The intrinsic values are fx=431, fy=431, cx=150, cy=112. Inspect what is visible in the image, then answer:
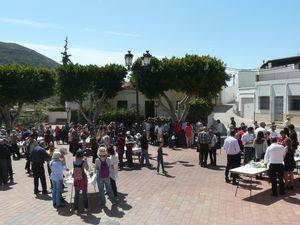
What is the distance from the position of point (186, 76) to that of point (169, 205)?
1704 cm

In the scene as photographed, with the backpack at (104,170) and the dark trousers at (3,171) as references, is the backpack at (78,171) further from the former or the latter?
the dark trousers at (3,171)

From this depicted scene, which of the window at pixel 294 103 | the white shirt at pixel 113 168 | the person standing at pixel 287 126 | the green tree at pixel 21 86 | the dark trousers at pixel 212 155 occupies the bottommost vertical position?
the dark trousers at pixel 212 155

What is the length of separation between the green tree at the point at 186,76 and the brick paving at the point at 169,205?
1290 cm

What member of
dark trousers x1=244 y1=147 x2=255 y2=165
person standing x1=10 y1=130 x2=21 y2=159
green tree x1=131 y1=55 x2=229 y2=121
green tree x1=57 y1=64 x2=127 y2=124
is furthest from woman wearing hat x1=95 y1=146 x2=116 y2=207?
green tree x1=57 y1=64 x2=127 y2=124

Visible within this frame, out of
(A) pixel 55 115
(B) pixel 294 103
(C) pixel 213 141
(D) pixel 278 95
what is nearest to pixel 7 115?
(A) pixel 55 115

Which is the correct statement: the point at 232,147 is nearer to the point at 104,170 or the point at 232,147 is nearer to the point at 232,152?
the point at 232,152

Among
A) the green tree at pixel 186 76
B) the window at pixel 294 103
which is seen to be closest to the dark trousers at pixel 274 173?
the green tree at pixel 186 76

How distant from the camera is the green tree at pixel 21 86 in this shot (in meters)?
34.8

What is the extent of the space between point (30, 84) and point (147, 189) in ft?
79.4

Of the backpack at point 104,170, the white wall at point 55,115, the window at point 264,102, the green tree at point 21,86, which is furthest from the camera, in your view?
the white wall at point 55,115

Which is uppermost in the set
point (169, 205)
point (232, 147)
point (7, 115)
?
point (7, 115)

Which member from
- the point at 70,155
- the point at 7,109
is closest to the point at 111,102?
the point at 7,109

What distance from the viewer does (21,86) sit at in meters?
35.0

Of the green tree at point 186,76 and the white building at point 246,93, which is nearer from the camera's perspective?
the green tree at point 186,76
